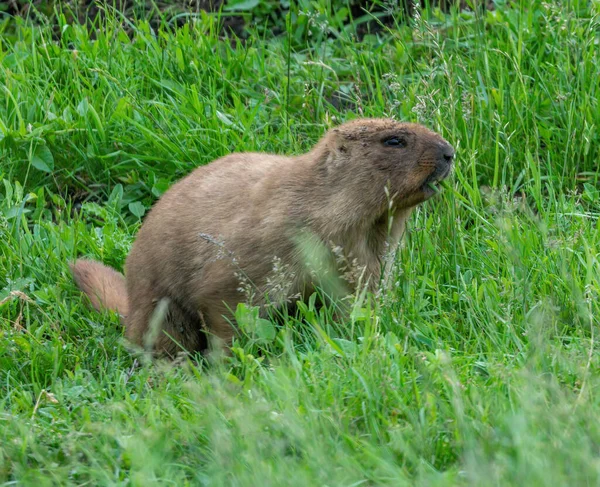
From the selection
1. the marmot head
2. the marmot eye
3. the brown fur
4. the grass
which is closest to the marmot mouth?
the marmot head

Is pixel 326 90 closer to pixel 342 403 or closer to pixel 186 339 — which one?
pixel 186 339

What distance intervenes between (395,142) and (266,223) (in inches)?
26.2

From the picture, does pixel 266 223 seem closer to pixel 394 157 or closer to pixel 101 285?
pixel 394 157

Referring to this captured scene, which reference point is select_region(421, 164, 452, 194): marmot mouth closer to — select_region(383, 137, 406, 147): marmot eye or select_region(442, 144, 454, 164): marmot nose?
select_region(442, 144, 454, 164): marmot nose

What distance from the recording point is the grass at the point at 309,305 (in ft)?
10.0

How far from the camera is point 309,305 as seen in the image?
4.20m

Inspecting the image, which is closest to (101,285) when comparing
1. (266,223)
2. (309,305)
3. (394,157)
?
(266,223)

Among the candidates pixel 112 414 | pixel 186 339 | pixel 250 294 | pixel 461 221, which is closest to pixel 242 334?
pixel 250 294

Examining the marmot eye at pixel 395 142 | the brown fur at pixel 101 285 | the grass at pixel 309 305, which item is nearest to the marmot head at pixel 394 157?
the marmot eye at pixel 395 142

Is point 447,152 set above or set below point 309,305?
above

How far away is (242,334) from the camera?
440 centimetres

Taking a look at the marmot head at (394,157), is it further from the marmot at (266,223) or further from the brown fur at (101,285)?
the brown fur at (101,285)

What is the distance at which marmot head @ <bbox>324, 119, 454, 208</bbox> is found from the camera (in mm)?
4484

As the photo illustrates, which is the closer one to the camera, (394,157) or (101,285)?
(394,157)
